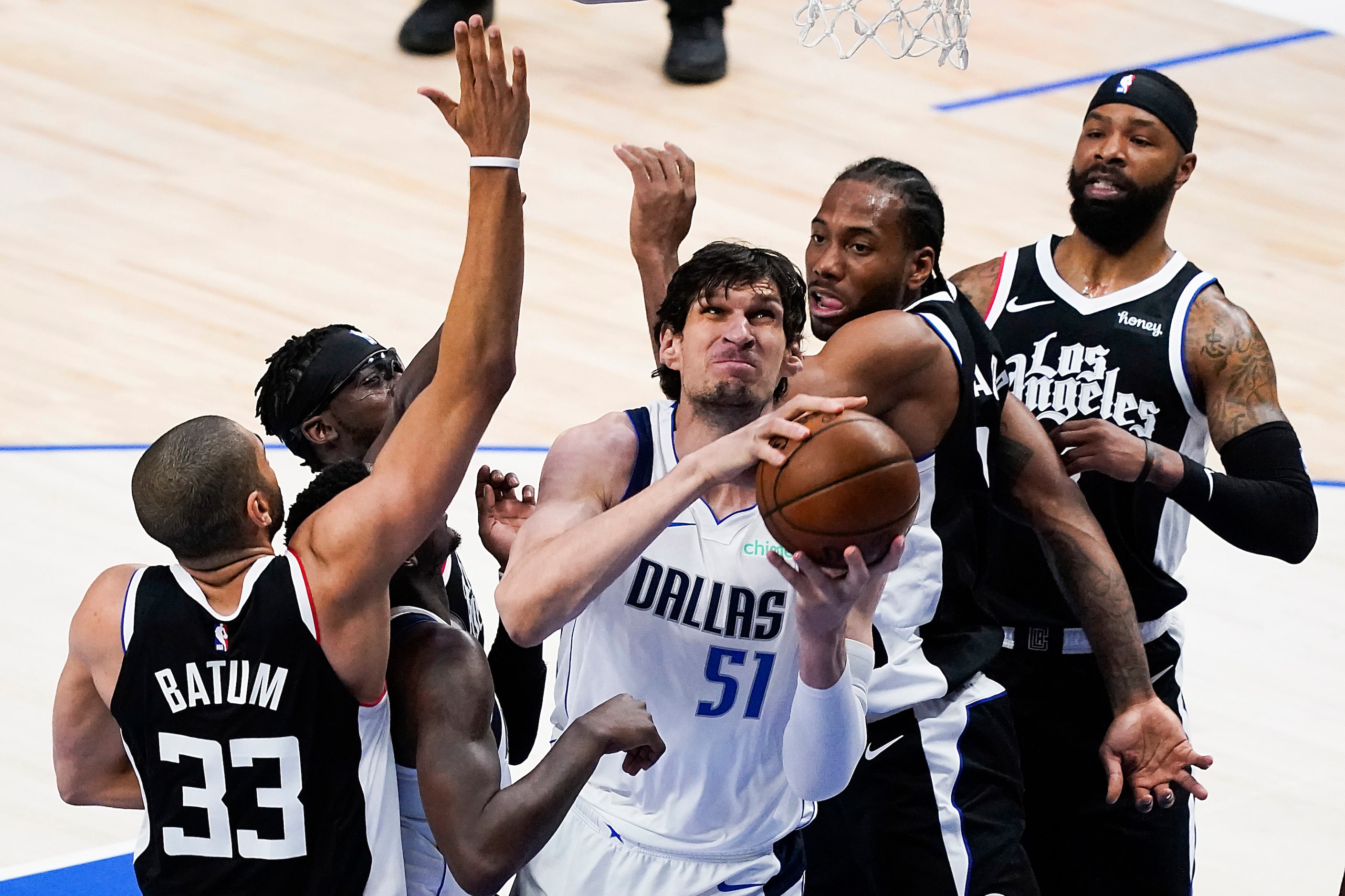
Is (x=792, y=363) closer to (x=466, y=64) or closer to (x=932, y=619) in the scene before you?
(x=932, y=619)

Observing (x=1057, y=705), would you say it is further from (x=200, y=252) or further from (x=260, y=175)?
(x=260, y=175)

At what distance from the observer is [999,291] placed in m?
4.82

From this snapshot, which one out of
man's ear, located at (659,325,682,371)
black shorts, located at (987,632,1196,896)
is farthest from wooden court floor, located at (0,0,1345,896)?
man's ear, located at (659,325,682,371)

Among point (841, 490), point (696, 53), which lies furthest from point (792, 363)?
point (696, 53)

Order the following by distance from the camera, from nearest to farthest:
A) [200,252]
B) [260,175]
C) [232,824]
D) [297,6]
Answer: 1. [232,824]
2. [200,252]
3. [260,175]
4. [297,6]

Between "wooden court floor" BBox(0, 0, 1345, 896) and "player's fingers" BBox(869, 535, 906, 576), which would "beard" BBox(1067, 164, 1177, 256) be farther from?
"wooden court floor" BBox(0, 0, 1345, 896)

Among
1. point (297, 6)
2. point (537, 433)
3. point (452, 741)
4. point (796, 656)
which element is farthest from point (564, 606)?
point (297, 6)

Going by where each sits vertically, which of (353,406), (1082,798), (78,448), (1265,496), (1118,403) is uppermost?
(1118,403)

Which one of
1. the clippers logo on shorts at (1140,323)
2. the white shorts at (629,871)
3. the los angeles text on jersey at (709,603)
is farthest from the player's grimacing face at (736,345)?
the clippers logo on shorts at (1140,323)

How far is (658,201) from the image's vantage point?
446cm

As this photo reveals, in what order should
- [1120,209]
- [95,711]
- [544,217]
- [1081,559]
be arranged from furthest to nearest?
[544,217]
[1120,209]
[1081,559]
[95,711]

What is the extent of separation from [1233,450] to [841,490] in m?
1.73

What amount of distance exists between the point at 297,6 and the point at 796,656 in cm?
915

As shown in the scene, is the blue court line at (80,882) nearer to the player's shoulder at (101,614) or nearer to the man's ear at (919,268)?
the player's shoulder at (101,614)
